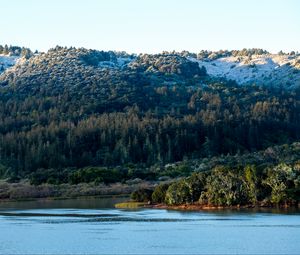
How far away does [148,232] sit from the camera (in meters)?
84.6

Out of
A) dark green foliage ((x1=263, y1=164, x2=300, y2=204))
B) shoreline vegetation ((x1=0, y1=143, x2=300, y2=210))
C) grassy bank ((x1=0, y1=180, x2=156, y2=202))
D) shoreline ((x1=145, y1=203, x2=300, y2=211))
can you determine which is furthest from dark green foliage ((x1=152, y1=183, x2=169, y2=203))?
grassy bank ((x1=0, y1=180, x2=156, y2=202))

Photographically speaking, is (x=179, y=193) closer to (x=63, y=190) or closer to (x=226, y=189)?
(x=226, y=189)

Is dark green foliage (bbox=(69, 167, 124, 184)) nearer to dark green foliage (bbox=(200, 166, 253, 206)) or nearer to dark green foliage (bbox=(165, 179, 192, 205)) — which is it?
dark green foliage (bbox=(165, 179, 192, 205))

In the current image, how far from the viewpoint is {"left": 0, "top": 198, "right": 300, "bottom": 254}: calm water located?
2808 inches

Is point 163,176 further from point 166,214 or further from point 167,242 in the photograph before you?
point 167,242

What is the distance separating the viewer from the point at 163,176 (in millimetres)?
173375

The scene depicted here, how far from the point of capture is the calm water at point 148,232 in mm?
71312

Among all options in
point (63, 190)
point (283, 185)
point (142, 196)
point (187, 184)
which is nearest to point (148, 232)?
point (283, 185)

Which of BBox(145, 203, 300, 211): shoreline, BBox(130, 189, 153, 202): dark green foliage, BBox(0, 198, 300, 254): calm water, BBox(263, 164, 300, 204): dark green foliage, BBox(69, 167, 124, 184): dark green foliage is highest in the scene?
BBox(69, 167, 124, 184): dark green foliage

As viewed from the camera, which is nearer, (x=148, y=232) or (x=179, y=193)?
(x=148, y=232)

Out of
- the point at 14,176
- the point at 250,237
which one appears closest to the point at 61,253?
the point at 250,237

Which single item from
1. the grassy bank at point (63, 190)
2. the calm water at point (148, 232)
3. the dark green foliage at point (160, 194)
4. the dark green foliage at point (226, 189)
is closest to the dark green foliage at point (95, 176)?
the grassy bank at point (63, 190)

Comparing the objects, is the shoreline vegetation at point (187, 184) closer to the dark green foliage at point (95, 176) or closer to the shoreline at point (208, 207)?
the dark green foliage at point (95, 176)

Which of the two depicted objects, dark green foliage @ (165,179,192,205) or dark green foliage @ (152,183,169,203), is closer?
dark green foliage @ (165,179,192,205)
